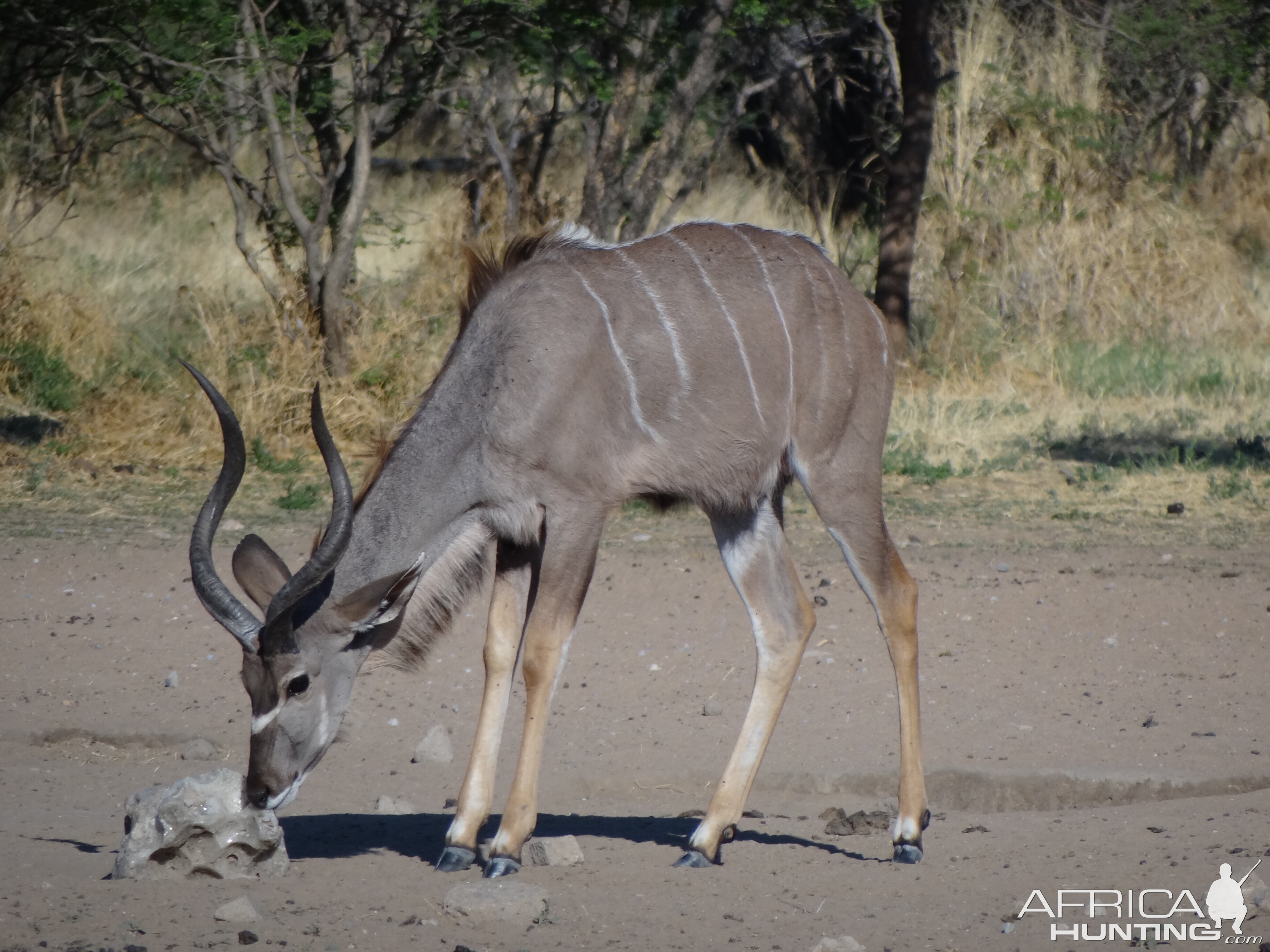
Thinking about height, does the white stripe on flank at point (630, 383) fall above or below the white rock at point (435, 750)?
above

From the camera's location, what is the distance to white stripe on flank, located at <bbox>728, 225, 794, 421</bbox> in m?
4.41

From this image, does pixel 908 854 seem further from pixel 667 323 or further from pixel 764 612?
pixel 667 323

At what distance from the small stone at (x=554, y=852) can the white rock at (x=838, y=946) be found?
35.9 inches

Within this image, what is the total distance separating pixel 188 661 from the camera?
234 inches

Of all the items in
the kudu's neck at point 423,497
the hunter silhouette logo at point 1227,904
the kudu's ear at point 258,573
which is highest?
the kudu's neck at point 423,497

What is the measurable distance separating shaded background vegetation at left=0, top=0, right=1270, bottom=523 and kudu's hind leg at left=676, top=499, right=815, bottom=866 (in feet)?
3.64

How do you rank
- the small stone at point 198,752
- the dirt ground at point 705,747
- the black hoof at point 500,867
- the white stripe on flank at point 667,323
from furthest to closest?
1. the small stone at point 198,752
2. the white stripe on flank at point 667,323
3. the black hoof at point 500,867
4. the dirt ground at point 705,747

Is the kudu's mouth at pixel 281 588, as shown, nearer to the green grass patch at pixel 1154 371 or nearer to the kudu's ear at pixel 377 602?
the kudu's ear at pixel 377 602

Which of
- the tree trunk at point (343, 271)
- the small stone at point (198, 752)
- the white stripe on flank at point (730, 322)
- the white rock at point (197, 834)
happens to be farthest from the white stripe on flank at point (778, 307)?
the tree trunk at point (343, 271)

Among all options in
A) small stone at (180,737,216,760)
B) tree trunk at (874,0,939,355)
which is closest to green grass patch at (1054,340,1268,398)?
tree trunk at (874,0,939,355)

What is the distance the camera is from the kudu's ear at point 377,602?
3.80 m

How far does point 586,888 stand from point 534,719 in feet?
1.53

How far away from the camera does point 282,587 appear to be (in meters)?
3.79

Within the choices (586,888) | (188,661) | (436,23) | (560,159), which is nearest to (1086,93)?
(560,159)
